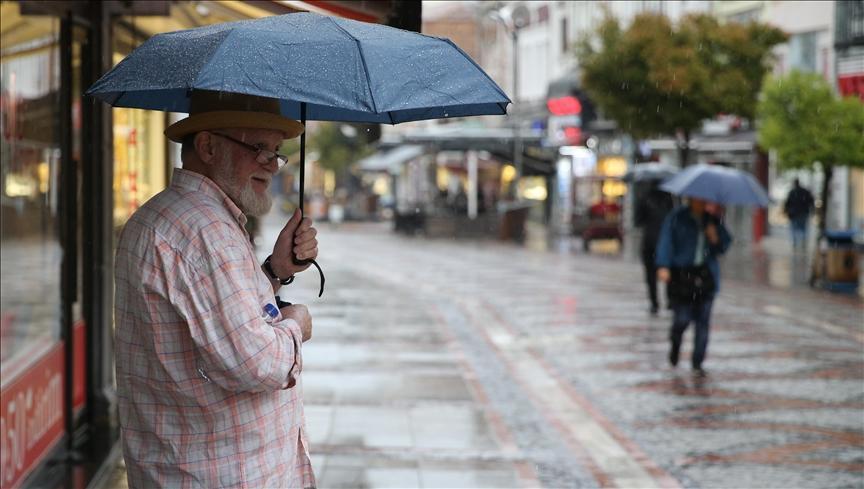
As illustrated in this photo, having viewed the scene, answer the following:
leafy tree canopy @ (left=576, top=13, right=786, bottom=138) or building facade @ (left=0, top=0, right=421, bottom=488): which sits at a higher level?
leafy tree canopy @ (left=576, top=13, right=786, bottom=138)

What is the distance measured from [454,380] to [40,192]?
4627mm

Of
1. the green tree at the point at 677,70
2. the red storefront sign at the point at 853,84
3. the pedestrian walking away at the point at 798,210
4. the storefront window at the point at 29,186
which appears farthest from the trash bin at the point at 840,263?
the storefront window at the point at 29,186

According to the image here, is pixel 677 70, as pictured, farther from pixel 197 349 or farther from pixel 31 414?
pixel 197 349

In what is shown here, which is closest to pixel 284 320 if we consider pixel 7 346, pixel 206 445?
pixel 206 445

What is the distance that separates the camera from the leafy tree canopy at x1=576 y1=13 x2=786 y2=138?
31.6 meters

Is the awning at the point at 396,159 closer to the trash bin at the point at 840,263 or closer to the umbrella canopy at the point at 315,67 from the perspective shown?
the trash bin at the point at 840,263

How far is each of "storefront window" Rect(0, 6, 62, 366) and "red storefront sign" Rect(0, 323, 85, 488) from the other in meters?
0.10

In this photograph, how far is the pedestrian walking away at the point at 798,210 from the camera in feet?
103

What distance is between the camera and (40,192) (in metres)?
7.58

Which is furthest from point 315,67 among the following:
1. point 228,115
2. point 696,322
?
point 696,322

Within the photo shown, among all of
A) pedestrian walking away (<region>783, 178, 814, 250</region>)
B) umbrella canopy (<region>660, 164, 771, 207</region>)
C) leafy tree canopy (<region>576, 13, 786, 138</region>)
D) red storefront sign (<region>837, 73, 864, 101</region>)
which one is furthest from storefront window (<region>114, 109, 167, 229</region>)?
pedestrian walking away (<region>783, 178, 814, 250</region>)

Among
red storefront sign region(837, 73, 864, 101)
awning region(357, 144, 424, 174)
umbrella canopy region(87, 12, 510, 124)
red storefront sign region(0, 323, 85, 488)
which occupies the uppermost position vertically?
red storefront sign region(837, 73, 864, 101)

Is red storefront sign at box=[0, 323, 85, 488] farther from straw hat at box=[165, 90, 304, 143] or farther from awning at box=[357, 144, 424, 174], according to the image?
awning at box=[357, 144, 424, 174]

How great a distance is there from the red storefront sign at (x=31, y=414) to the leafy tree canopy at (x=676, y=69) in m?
24.9
